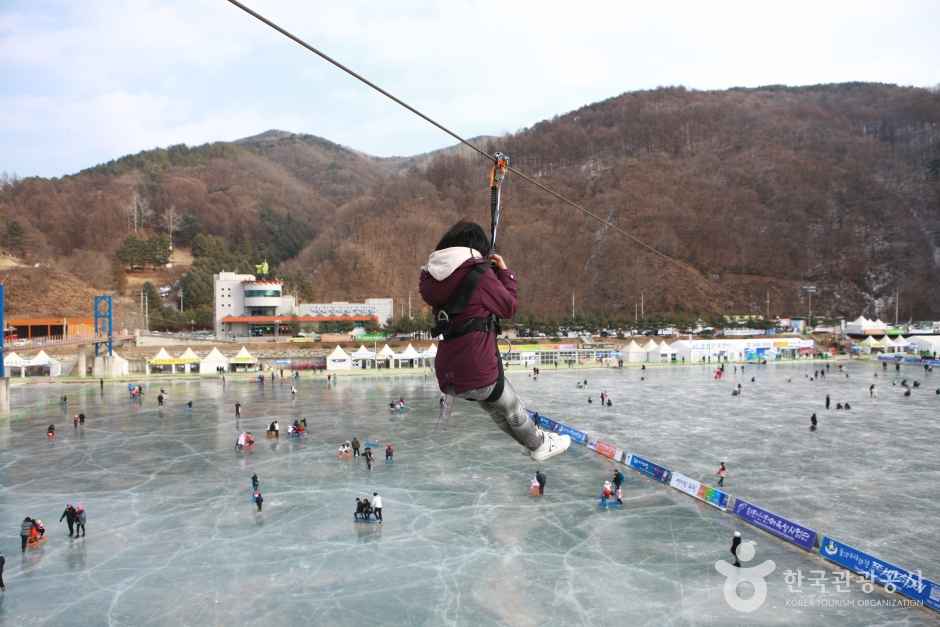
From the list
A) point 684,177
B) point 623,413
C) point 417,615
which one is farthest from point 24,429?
point 684,177

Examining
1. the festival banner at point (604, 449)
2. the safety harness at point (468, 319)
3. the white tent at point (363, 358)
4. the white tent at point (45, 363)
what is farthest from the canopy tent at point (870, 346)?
the white tent at point (45, 363)

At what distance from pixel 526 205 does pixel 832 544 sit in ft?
471

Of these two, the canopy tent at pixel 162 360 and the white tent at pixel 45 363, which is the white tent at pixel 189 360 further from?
the white tent at pixel 45 363

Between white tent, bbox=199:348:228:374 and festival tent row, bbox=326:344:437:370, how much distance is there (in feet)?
28.7

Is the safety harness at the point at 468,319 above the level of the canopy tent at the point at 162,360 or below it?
above

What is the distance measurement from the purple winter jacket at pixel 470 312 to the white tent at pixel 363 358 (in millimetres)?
49590

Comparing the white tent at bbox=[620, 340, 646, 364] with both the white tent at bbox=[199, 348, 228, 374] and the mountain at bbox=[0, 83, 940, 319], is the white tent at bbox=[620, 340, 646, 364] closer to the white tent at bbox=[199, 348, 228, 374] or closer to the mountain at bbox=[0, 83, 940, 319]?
the white tent at bbox=[199, 348, 228, 374]

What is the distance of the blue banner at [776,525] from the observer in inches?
523

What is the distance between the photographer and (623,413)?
30922mm

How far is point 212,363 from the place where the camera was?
5069 centimetres

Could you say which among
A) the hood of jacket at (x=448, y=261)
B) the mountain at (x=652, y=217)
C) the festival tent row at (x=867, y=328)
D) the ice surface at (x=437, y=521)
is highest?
the mountain at (x=652, y=217)

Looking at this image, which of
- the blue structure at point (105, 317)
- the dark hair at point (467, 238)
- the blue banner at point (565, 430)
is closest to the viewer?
the dark hair at point (467, 238)

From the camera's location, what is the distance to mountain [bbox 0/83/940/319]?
120 metres

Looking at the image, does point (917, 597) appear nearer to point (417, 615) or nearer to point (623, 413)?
point (417, 615)
